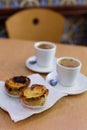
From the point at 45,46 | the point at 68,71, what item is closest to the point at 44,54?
the point at 45,46

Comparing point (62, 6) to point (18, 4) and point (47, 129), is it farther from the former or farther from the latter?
point (47, 129)

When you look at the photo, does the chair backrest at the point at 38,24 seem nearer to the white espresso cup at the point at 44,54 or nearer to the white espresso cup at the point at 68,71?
the white espresso cup at the point at 44,54

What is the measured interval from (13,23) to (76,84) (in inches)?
32.8

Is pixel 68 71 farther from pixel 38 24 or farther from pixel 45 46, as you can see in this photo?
pixel 38 24

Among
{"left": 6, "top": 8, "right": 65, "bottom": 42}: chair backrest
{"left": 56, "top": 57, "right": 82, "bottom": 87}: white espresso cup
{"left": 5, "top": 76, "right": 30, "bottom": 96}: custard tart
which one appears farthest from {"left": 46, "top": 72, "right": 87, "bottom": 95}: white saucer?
{"left": 6, "top": 8, "right": 65, "bottom": 42}: chair backrest

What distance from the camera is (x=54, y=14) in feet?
5.28

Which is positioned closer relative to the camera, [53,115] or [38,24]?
[53,115]

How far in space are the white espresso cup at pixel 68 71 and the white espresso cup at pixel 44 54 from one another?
102 millimetres

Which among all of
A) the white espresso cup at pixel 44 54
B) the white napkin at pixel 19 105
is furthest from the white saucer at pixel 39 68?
the white napkin at pixel 19 105

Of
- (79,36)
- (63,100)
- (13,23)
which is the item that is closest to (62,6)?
(79,36)

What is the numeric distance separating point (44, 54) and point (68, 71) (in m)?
0.17

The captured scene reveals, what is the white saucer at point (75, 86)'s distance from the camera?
80 centimetres

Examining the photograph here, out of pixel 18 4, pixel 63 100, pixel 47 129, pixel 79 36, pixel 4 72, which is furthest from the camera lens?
pixel 79 36

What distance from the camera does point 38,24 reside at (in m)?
1.60
